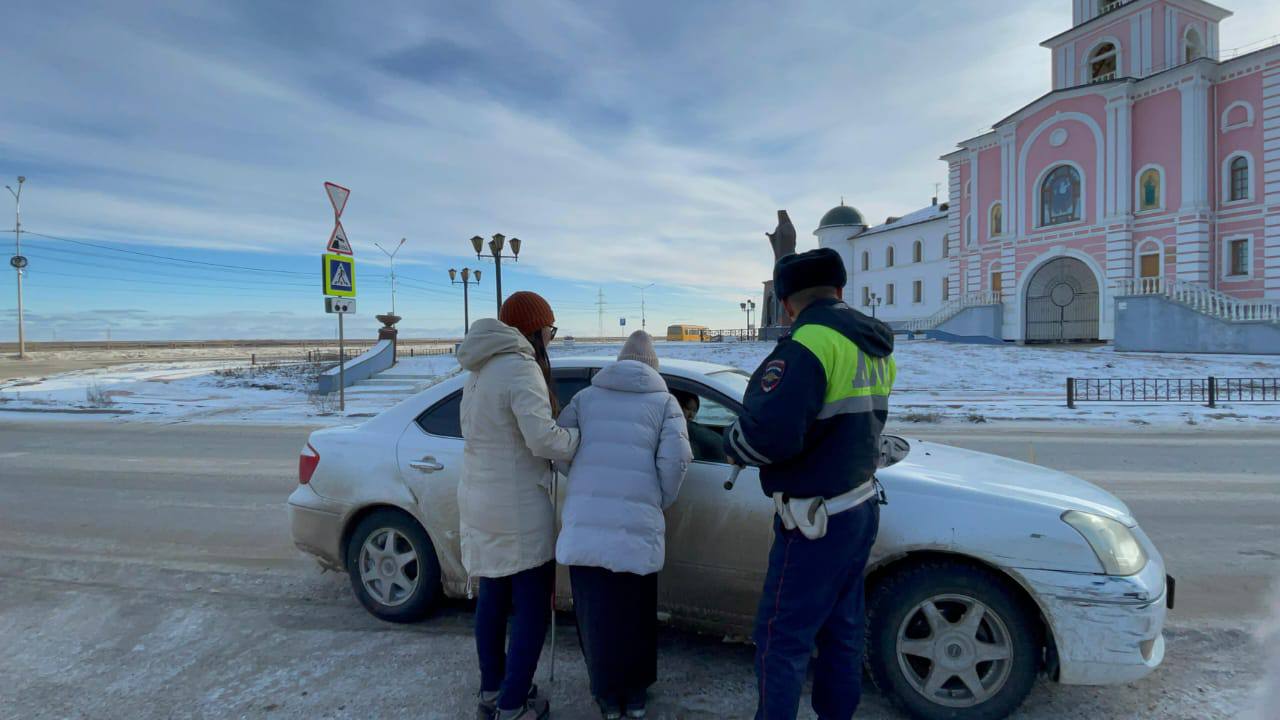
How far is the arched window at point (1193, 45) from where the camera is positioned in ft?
121

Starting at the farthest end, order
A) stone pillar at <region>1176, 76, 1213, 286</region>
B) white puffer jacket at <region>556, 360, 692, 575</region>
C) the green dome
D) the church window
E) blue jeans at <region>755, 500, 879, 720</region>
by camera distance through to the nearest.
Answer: the green dome
the church window
stone pillar at <region>1176, 76, 1213, 286</region>
white puffer jacket at <region>556, 360, 692, 575</region>
blue jeans at <region>755, 500, 879, 720</region>

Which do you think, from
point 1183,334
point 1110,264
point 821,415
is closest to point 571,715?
point 821,415

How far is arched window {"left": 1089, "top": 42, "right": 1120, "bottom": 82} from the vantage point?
38.4 metres

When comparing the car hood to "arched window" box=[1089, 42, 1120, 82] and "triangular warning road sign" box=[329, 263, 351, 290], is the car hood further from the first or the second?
"arched window" box=[1089, 42, 1120, 82]

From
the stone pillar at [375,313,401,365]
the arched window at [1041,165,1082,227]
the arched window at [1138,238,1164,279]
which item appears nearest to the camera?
the stone pillar at [375,313,401,365]

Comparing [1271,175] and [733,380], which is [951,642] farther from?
[1271,175]

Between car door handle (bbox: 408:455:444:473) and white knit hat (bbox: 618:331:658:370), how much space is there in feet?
4.53

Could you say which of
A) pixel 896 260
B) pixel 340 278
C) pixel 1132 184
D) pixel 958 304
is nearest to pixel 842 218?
pixel 896 260

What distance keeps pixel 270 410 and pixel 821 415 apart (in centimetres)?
1715

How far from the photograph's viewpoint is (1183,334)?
28.9 m

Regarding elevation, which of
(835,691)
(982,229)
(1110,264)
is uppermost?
(982,229)

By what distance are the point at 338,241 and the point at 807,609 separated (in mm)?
13606

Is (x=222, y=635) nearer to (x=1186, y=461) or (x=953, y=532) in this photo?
(x=953, y=532)

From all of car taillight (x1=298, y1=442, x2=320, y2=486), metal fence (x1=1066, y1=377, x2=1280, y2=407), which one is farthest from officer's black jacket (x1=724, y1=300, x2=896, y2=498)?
metal fence (x1=1066, y1=377, x2=1280, y2=407)
